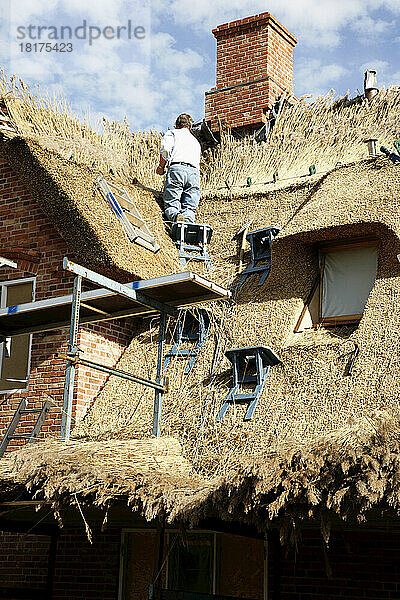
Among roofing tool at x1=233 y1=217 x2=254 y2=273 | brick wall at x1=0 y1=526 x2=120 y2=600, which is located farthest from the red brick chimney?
brick wall at x1=0 y1=526 x2=120 y2=600

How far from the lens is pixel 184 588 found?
838 centimetres

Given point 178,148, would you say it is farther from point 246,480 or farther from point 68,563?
point 246,480

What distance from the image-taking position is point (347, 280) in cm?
857

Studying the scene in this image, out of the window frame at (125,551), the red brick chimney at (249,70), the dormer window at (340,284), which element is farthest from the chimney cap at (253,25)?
the window frame at (125,551)

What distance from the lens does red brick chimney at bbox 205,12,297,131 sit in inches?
506

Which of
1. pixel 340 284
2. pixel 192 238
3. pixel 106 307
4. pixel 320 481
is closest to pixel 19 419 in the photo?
pixel 106 307

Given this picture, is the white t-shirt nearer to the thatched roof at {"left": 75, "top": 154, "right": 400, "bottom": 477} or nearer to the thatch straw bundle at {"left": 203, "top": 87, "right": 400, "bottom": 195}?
the thatch straw bundle at {"left": 203, "top": 87, "right": 400, "bottom": 195}

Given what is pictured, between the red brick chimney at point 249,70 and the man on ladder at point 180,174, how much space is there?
7.33 ft

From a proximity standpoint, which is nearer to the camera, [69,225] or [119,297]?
[119,297]

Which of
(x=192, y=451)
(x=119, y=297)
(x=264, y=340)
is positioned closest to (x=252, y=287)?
(x=264, y=340)

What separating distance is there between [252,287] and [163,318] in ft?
4.41

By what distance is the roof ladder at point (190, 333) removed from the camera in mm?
8438

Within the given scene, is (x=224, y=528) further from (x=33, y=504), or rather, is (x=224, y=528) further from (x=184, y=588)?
(x=184, y=588)

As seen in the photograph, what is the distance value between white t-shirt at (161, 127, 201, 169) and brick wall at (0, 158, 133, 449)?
189 centimetres
